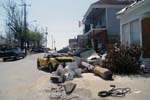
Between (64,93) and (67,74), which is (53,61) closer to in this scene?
(67,74)

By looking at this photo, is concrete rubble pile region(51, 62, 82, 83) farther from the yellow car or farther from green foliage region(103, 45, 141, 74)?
the yellow car

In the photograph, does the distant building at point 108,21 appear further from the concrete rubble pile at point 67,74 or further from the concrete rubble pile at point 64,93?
the concrete rubble pile at point 64,93

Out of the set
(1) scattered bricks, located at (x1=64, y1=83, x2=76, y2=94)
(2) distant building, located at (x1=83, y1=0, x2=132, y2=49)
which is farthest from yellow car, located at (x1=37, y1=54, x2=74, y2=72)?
(2) distant building, located at (x1=83, y1=0, x2=132, y2=49)

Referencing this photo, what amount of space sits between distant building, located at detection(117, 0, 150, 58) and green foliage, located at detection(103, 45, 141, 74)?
160 centimetres

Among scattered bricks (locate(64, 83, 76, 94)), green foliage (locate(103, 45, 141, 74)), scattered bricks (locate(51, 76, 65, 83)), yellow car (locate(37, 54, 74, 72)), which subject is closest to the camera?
scattered bricks (locate(64, 83, 76, 94))

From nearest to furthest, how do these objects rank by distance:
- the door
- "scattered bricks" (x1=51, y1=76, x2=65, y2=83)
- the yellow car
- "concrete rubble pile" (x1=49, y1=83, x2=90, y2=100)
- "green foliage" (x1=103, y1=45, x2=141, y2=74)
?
"concrete rubble pile" (x1=49, y1=83, x2=90, y2=100)
"scattered bricks" (x1=51, y1=76, x2=65, y2=83)
"green foliage" (x1=103, y1=45, x2=141, y2=74)
the door
the yellow car

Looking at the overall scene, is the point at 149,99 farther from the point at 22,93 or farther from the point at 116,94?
the point at 22,93

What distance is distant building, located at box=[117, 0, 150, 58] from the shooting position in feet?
70.7

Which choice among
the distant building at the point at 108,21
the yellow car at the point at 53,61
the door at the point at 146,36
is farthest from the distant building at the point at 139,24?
the distant building at the point at 108,21

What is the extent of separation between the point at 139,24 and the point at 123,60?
16.4 ft

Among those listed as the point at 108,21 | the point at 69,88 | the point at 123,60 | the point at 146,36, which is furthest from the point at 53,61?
the point at 108,21

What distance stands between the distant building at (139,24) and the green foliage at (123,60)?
160cm

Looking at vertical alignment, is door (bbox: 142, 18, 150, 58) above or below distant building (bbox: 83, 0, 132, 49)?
below

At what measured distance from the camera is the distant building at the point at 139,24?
21.5m
